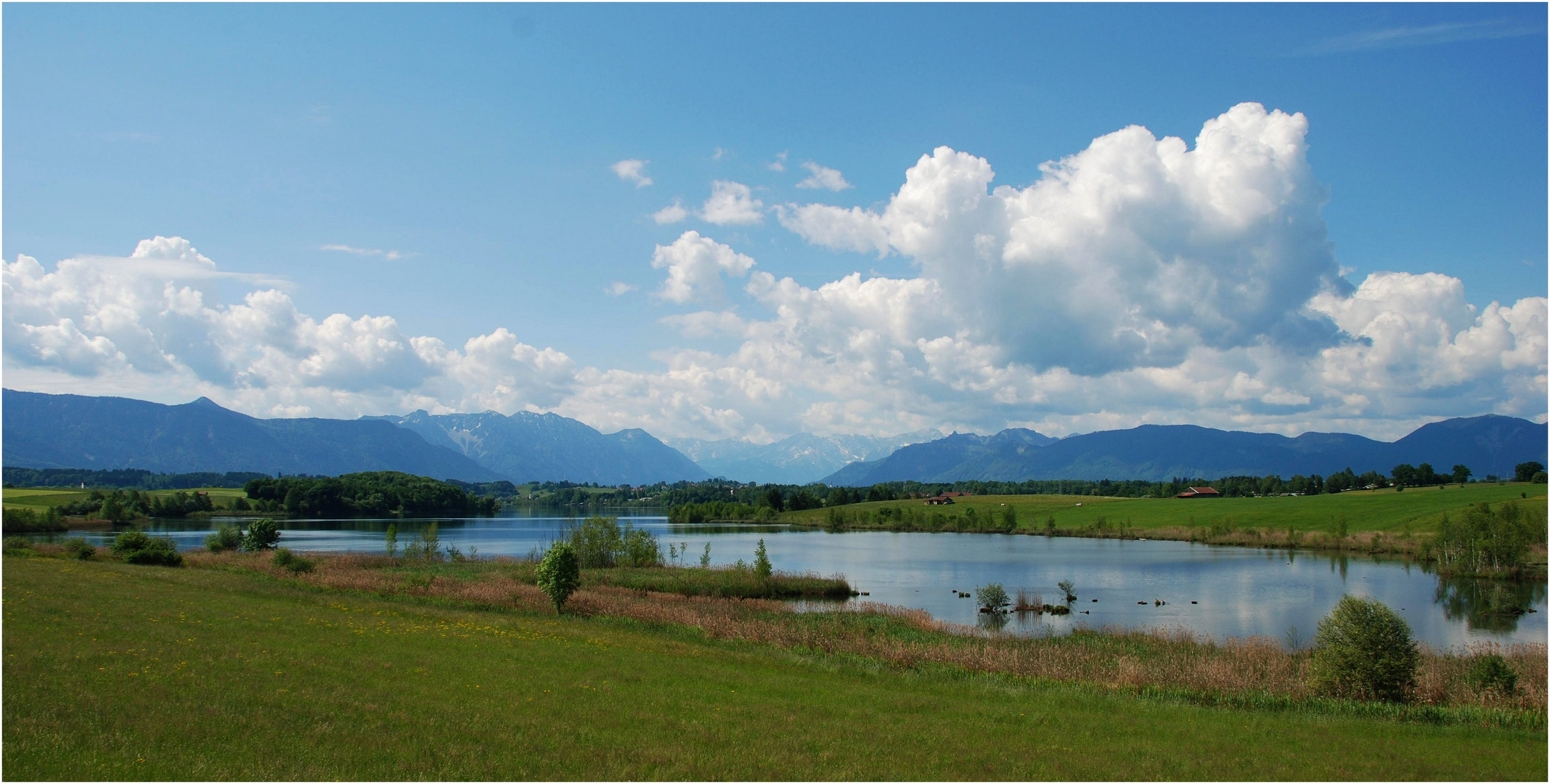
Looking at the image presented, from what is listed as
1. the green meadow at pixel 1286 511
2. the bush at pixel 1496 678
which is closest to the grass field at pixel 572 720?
the bush at pixel 1496 678

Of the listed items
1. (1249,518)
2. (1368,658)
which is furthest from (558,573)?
(1249,518)

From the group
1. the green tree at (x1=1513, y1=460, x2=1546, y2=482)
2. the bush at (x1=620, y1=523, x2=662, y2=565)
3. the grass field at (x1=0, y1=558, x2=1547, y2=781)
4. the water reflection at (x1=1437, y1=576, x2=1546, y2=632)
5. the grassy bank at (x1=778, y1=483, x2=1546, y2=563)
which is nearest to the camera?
the grass field at (x1=0, y1=558, x2=1547, y2=781)

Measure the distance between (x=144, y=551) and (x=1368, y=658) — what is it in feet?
214

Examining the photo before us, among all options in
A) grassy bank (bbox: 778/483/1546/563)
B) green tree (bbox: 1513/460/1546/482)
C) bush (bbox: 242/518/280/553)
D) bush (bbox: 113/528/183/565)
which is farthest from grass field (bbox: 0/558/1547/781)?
green tree (bbox: 1513/460/1546/482)

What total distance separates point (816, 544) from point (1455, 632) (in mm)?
85764

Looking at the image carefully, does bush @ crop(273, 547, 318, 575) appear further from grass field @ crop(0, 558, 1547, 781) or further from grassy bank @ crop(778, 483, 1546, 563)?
grassy bank @ crop(778, 483, 1546, 563)

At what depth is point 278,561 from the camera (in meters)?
51.5

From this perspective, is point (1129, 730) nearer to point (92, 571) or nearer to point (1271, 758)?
point (1271, 758)

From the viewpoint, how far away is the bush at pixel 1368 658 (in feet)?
72.5

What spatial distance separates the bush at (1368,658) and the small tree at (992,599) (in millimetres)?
28234

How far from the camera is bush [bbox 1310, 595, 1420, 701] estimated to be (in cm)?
2209

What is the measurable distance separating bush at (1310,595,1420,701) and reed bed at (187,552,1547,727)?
706 millimetres

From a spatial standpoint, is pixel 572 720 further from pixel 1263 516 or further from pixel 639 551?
pixel 1263 516

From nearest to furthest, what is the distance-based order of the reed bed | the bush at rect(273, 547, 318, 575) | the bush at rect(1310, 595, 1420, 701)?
the bush at rect(1310, 595, 1420, 701) < the reed bed < the bush at rect(273, 547, 318, 575)
